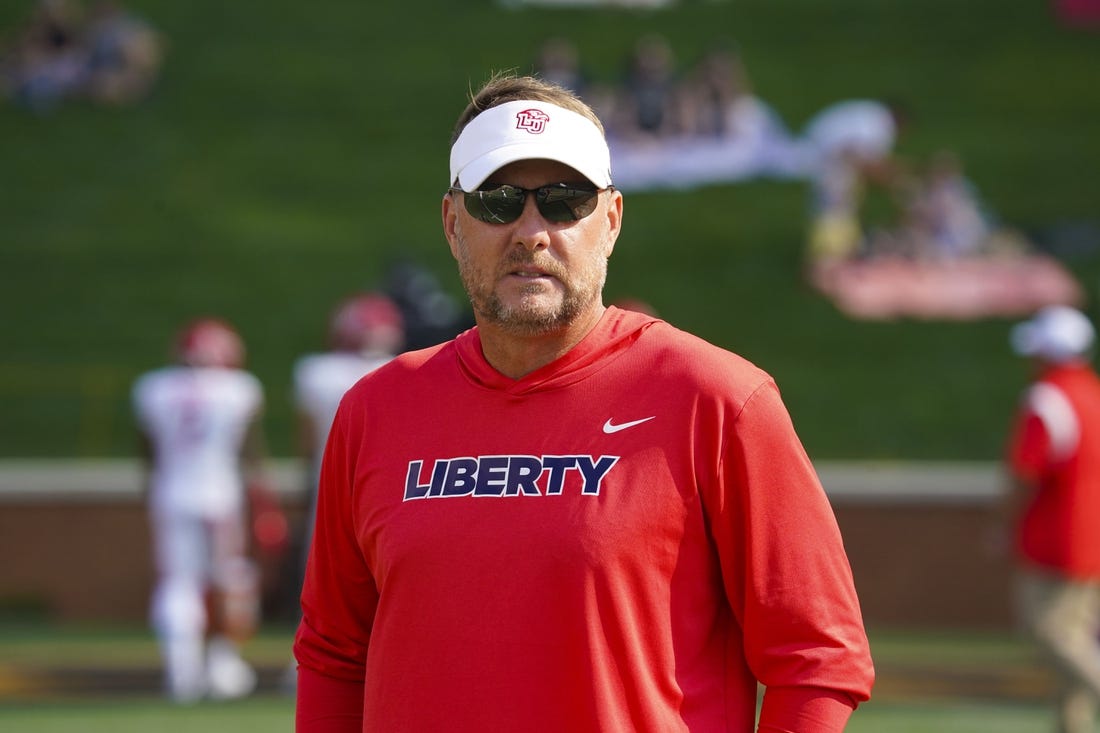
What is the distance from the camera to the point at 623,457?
2.62 metres

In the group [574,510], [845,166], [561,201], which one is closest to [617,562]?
[574,510]

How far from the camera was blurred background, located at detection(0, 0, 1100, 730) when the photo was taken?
14.0 meters

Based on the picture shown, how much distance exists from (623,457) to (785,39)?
82.0 feet

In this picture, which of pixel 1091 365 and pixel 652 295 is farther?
pixel 652 295

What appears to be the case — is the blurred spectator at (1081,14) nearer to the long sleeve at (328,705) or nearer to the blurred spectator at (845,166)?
the blurred spectator at (845,166)

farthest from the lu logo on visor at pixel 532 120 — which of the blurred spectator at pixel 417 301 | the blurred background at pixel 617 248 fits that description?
the blurred background at pixel 617 248

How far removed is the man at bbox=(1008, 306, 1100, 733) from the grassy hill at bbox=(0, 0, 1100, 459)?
879 centimetres

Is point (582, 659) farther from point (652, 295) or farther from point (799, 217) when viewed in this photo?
point (799, 217)

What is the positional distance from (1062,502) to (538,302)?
6.31 metres

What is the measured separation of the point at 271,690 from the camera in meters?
10.1

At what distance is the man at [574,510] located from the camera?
8.44 ft

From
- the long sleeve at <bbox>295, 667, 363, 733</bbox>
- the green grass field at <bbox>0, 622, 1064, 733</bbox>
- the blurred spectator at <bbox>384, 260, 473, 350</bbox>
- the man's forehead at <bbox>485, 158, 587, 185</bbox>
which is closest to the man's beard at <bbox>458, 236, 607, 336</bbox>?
the man's forehead at <bbox>485, 158, 587, 185</bbox>

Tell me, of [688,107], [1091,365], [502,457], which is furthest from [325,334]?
[502,457]

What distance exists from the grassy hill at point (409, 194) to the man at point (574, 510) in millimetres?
14846
